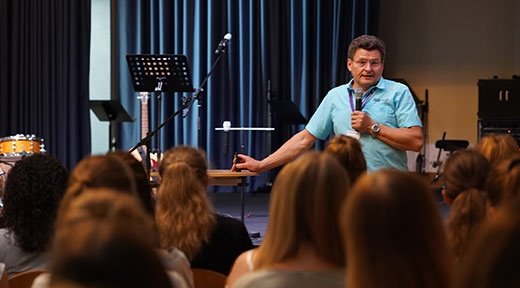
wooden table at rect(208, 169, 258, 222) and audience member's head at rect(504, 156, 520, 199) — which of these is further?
wooden table at rect(208, 169, 258, 222)

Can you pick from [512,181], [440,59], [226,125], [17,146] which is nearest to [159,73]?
[17,146]

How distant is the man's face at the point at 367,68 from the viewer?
4.46 metres

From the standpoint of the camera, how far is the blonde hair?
3.12 m

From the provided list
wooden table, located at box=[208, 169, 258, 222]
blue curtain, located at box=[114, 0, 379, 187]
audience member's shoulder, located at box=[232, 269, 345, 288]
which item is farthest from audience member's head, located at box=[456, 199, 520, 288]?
blue curtain, located at box=[114, 0, 379, 187]

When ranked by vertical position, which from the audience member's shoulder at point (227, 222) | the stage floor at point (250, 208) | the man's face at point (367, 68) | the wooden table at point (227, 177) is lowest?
the stage floor at point (250, 208)

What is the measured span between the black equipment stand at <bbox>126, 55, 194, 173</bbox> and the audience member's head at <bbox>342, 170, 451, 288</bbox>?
5481 millimetres

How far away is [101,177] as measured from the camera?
247 cm

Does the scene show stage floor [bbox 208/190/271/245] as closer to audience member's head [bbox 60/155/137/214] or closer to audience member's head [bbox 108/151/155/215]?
audience member's head [bbox 108/151/155/215]

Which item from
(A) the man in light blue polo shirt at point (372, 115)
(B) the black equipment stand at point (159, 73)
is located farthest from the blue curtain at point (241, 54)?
(A) the man in light blue polo shirt at point (372, 115)

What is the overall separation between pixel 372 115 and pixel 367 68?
24 cm

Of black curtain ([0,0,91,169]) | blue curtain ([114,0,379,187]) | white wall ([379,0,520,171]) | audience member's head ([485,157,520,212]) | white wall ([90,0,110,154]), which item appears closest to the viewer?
audience member's head ([485,157,520,212])

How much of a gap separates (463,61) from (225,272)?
27.1 ft

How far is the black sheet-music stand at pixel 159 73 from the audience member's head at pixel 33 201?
392 centimetres

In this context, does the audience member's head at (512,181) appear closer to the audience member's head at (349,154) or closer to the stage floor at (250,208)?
the audience member's head at (349,154)
